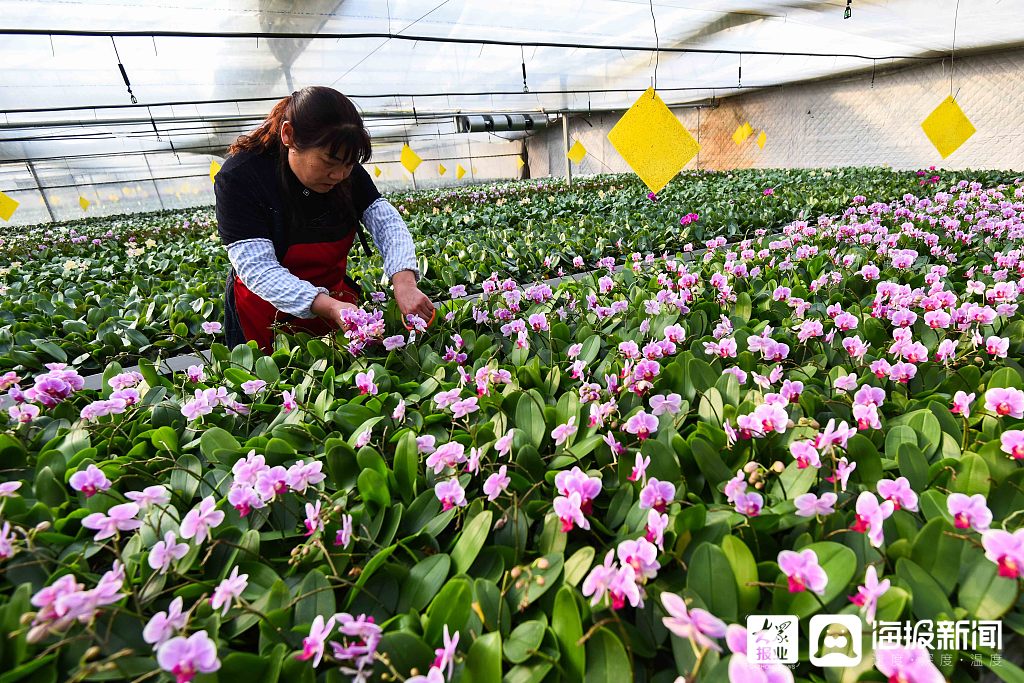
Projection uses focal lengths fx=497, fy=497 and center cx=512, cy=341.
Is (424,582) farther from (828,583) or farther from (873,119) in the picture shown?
(873,119)

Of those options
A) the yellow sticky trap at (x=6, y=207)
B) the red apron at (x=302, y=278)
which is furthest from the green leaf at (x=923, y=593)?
the yellow sticky trap at (x=6, y=207)

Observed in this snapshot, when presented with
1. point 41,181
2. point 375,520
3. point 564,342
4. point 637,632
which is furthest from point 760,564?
point 41,181

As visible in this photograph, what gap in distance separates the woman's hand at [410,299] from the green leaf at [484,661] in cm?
95

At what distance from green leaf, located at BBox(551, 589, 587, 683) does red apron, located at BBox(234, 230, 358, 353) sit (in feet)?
3.68

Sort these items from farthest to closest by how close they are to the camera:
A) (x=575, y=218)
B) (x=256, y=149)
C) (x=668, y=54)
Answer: (x=668, y=54), (x=575, y=218), (x=256, y=149)

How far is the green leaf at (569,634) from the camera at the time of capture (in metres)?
0.49

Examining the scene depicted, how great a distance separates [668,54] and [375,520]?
29.4 ft

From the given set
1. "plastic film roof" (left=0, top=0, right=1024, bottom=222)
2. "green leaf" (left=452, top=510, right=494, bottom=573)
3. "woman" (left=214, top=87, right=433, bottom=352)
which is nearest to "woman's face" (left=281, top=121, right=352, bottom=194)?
"woman" (left=214, top=87, right=433, bottom=352)

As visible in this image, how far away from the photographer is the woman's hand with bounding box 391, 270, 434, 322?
1353 mm

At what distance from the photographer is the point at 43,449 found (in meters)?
0.94

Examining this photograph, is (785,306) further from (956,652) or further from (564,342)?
(956,652)

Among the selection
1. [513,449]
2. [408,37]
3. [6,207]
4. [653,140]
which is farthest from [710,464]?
[6,207]

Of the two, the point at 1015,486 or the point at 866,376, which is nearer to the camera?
the point at 1015,486

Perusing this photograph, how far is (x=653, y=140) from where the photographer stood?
1837 mm
